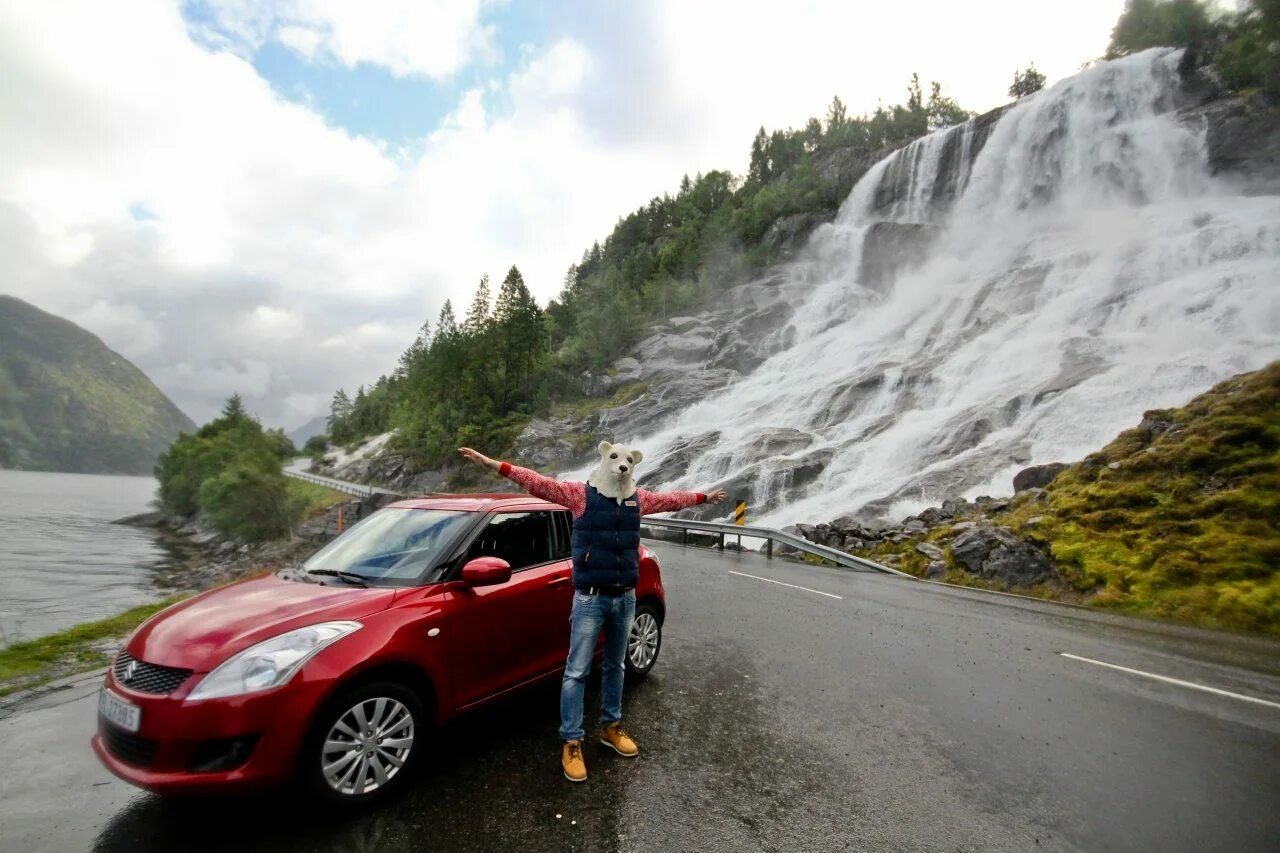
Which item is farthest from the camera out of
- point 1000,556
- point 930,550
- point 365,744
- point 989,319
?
point 989,319

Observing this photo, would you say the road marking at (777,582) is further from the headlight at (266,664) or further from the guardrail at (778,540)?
the headlight at (266,664)

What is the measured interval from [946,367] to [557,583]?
27720mm

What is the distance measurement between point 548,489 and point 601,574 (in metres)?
0.68

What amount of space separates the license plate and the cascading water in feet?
64.2

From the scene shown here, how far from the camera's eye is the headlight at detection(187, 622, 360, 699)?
328 centimetres

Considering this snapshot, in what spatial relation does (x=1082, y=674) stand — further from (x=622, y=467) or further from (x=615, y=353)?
(x=615, y=353)

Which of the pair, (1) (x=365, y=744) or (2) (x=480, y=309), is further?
(2) (x=480, y=309)

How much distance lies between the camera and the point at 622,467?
430cm

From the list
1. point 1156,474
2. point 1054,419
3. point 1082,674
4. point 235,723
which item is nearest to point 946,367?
point 1054,419

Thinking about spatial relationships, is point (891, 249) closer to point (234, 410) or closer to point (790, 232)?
point (790, 232)

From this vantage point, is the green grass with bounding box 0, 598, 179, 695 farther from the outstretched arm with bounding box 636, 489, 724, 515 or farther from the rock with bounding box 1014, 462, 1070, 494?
the rock with bounding box 1014, 462, 1070, 494

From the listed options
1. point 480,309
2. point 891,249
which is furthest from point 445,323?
point 891,249

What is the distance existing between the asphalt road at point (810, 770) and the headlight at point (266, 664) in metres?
0.81

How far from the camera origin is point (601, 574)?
168 inches
